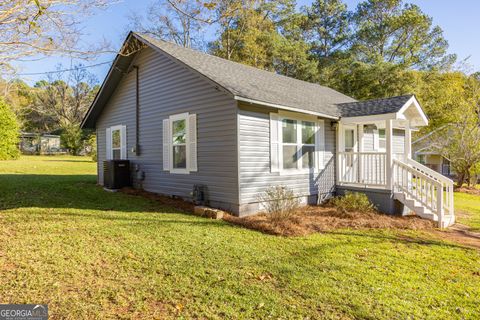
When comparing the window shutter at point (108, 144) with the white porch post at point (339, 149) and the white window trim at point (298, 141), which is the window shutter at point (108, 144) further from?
the white porch post at point (339, 149)

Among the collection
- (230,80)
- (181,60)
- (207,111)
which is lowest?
(207,111)

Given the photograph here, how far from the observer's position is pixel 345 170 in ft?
34.3

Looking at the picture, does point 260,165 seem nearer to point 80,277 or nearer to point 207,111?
point 207,111

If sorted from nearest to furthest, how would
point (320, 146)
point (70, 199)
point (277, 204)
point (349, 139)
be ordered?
point (277, 204), point (70, 199), point (320, 146), point (349, 139)

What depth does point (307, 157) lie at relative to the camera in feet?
30.4

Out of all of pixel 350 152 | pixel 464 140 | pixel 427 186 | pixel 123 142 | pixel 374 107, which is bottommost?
pixel 427 186

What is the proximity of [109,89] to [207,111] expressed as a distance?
5.58 metres

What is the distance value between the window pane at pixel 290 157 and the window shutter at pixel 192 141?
8.29ft


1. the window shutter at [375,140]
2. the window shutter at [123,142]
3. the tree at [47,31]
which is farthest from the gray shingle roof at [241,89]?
the tree at [47,31]

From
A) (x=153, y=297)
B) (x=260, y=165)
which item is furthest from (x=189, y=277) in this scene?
(x=260, y=165)

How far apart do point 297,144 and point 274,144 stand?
3.38 ft

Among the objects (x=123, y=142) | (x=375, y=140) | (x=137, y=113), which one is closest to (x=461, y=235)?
(x=375, y=140)

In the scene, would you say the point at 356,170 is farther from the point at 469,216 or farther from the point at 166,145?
the point at 166,145

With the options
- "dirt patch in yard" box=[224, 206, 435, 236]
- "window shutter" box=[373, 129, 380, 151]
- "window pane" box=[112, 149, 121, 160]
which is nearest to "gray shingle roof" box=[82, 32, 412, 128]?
"window pane" box=[112, 149, 121, 160]
